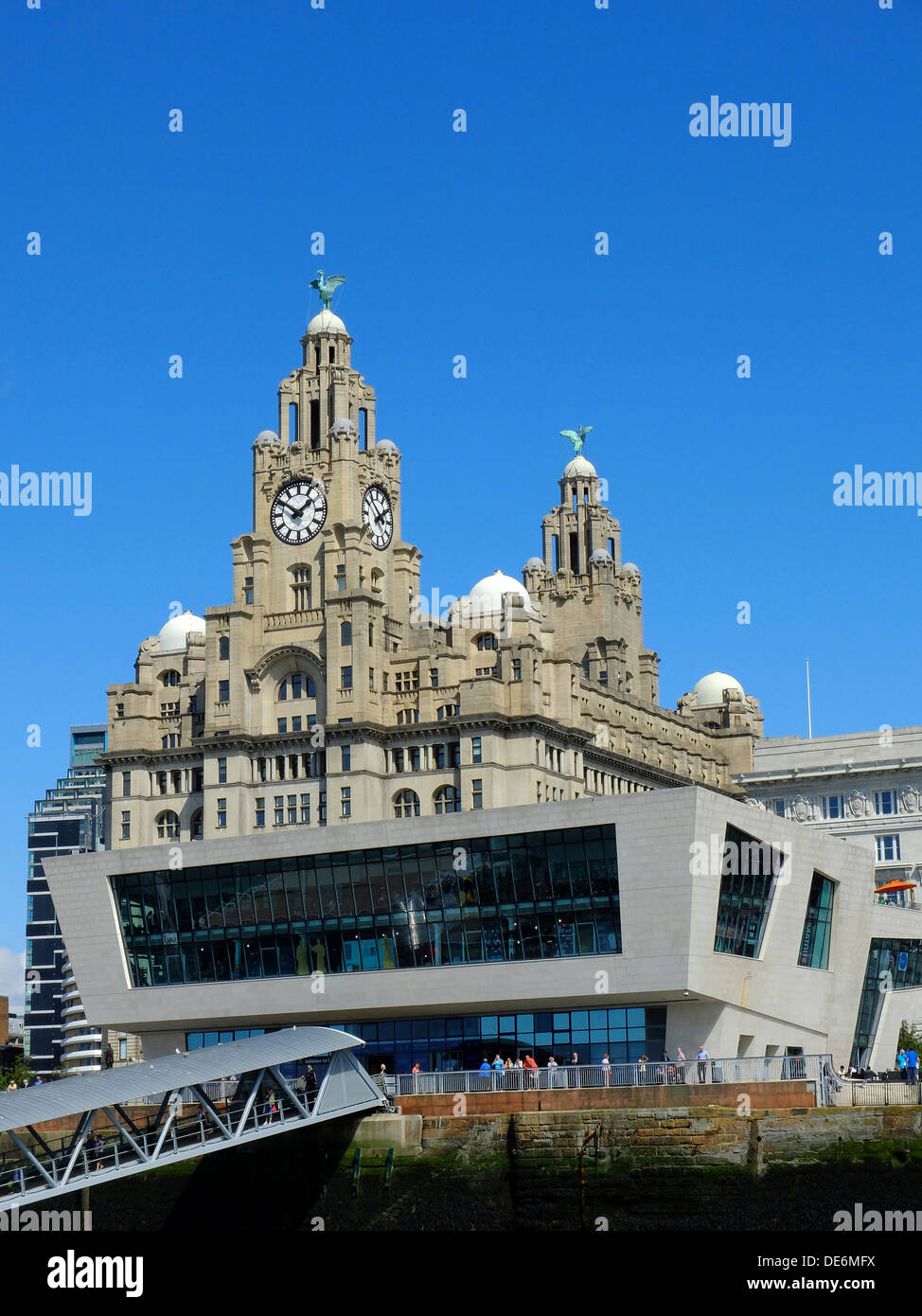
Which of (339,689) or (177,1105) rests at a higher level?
(339,689)

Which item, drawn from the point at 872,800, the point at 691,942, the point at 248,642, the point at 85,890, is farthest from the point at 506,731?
the point at 691,942

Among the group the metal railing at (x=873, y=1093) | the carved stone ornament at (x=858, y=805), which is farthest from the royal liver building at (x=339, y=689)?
the metal railing at (x=873, y=1093)

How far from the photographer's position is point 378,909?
81.8 metres

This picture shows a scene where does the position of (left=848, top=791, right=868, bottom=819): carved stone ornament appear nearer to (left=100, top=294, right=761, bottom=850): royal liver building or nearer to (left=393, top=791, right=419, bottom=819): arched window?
(left=100, top=294, right=761, bottom=850): royal liver building

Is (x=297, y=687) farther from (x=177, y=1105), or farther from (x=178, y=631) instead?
(x=177, y=1105)

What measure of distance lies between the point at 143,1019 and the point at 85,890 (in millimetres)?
6191

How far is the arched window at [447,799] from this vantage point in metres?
116

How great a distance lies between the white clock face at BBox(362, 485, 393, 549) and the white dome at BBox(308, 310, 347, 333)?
439 inches

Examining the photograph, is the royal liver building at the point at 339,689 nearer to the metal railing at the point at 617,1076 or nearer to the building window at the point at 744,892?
the building window at the point at 744,892

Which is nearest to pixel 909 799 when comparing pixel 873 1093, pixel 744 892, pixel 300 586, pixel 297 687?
pixel 297 687

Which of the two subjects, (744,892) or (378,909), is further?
(378,909)

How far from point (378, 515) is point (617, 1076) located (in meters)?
65.4

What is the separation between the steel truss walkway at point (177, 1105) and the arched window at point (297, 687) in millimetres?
46046

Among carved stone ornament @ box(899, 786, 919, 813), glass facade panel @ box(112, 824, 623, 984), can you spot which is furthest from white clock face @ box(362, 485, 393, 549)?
glass facade panel @ box(112, 824, 623, 984)
